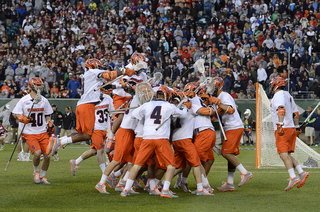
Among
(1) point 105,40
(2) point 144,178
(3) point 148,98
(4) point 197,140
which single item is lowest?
(2) point 144,178

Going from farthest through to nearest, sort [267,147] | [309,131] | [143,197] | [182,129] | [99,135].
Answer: [309,131], [267,147], [99,135], [182,129], [143,197]

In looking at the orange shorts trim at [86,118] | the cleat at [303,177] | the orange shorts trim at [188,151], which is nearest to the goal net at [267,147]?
the cleat at [303,177]

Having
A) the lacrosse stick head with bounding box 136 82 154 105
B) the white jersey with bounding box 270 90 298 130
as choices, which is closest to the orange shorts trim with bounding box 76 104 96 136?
the lacrosse stick head with bounding box 136 82 154 105

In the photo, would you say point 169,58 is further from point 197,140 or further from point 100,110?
point 197,140

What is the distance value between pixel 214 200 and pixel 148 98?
2.03 metres

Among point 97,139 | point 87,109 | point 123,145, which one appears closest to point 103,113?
point 97,139

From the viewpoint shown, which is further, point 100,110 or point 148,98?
point 100,110

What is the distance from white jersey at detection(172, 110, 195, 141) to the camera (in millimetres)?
7996

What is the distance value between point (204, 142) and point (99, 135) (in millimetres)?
2604

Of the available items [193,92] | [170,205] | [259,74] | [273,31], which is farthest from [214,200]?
[273,31]

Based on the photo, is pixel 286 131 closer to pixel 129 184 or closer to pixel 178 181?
pixel 178 181

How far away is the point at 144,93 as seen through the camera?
7.85 metres

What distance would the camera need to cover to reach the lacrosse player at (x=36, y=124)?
30.5 feet

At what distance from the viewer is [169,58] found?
23.3 meters
